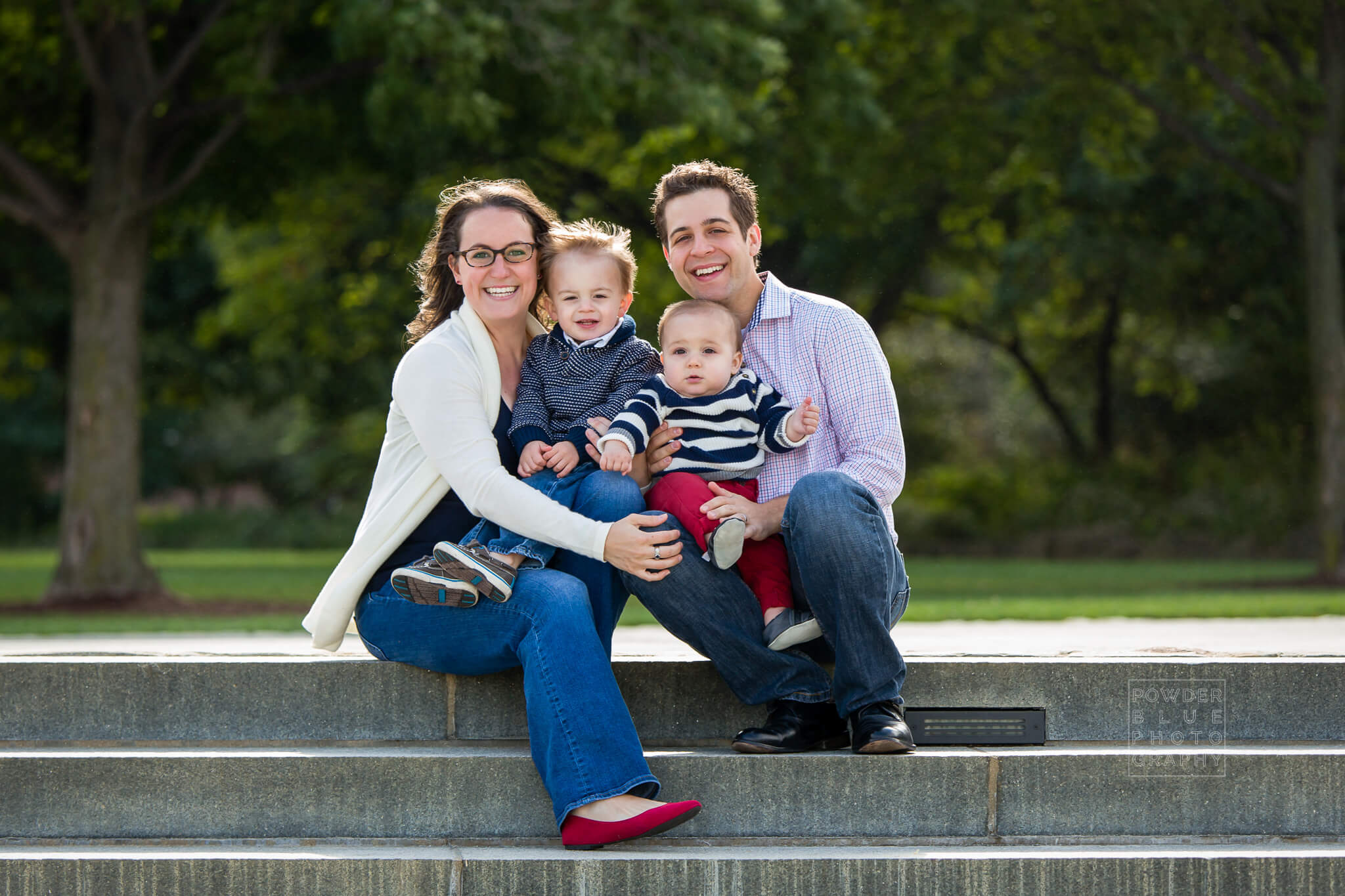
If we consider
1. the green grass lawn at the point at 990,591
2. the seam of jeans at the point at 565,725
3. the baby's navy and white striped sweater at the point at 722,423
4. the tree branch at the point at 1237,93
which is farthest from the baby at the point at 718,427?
the tree branch at the point at 1237,93

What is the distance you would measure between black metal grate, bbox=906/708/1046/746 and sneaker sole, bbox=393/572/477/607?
1.36 m

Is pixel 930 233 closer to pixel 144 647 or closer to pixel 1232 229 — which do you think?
pixel 1232 229

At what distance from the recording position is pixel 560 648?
3.58m

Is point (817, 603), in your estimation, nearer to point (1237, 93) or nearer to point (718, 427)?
point (718, 427)

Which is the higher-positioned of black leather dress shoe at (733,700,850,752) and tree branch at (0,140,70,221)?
tree branch at (0,140,70,221)

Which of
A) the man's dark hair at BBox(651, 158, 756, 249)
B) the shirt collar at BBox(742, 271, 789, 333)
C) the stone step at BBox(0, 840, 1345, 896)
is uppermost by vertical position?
the man's dark hair at BBox(651, 158, 756, 249)

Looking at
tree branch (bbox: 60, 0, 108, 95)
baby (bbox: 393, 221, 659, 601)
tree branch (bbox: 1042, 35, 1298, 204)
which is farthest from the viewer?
tree branch (bbox: 1042, 35, 1298, 204)

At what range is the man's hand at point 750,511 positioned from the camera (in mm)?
3855

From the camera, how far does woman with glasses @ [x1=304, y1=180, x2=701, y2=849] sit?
3.51 metres

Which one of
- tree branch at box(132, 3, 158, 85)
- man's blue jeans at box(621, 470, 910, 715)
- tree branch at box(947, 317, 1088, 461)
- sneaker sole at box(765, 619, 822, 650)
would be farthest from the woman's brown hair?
tree branch at box(947, 317, 1088, 461)

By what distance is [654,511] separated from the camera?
4.02m

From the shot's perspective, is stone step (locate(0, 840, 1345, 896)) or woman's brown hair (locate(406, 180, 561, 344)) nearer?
stone step (locate(0, 840, 1345, 896))

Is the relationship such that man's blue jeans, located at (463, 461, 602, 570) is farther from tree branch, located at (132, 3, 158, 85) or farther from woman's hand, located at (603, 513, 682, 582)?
tree branch, located at (132, 3, 158, 85)

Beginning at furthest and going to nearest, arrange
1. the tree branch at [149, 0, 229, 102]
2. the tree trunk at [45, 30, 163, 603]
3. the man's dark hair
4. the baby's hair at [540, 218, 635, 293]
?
1. the tree trunk at [45, 30, 163, 603]
2. the tree branch at [149, 0, 229, 102]
3. the man's dark hair
4. the baby's hair at [540, 218, 635, 293]
